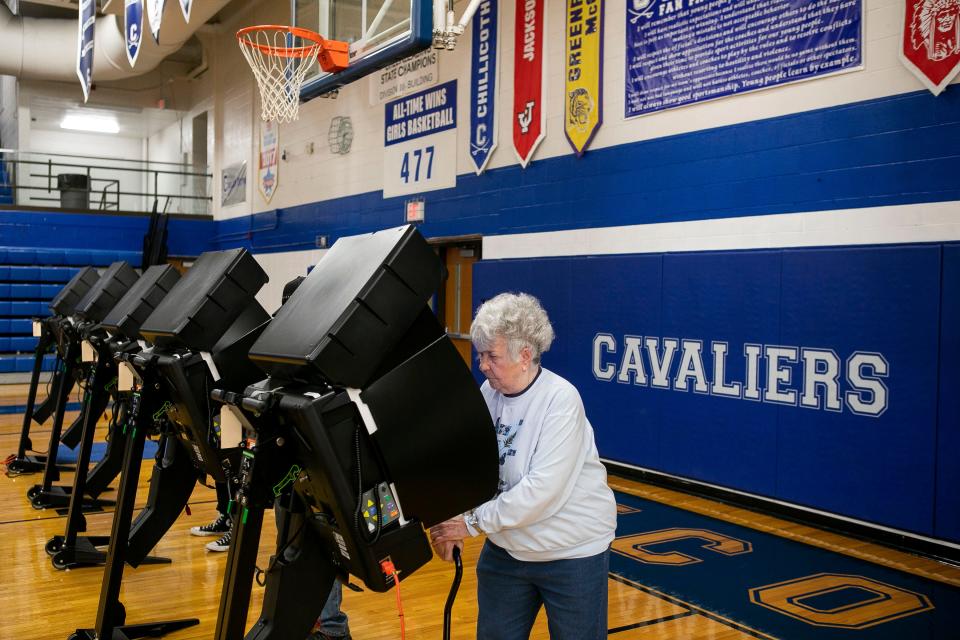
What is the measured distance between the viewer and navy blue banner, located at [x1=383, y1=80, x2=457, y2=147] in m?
8.55

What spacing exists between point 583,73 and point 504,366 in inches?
208

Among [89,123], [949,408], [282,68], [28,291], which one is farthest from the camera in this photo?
[89,123]

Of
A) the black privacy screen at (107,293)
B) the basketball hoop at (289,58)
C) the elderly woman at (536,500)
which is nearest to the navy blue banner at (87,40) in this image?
the basketball hoop at (289,58)

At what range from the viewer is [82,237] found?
44.6 feet

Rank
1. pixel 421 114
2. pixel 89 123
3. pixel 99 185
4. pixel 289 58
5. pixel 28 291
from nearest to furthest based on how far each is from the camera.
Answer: pixel 289 58 → pixel 421 114 → pixel 28 291 → pixel 99 185 → pixel 89 123

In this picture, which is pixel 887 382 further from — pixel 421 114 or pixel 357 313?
pixel 421 114

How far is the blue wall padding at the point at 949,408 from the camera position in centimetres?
443

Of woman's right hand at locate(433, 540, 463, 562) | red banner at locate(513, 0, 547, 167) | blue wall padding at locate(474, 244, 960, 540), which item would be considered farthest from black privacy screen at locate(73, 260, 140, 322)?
woman's right hand at locate(433, 540, 463, 562)

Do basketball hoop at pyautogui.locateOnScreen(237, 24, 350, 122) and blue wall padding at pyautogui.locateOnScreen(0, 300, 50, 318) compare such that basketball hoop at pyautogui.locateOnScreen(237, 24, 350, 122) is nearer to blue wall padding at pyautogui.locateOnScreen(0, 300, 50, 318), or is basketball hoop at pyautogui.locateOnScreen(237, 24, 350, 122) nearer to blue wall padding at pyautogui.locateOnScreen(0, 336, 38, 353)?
blue wall padding at pyautogui.locateOnScreen(0, 300, 50, 318)

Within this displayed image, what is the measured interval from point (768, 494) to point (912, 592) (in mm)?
1486

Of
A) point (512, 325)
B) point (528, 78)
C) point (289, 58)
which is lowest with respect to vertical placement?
point (512, 325)

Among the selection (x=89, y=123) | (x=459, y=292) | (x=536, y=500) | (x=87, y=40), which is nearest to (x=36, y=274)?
(x=87, y=40)

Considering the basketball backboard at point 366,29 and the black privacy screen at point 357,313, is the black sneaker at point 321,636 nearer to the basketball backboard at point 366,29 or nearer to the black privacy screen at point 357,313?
the black privacy screen at point 357,313

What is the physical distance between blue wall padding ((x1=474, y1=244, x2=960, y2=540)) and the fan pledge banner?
1.09 m
